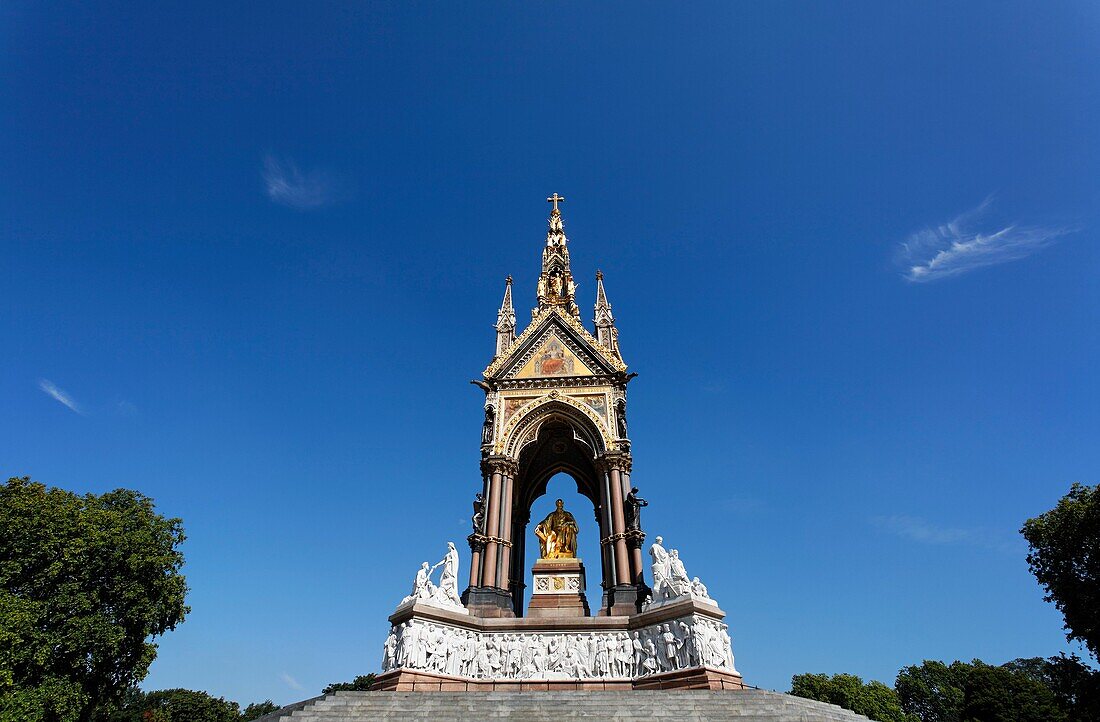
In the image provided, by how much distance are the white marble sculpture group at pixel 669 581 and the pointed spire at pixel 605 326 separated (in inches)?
332

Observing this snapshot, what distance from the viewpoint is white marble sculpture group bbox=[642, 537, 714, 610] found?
1645 centimetres

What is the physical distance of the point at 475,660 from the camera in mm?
17062

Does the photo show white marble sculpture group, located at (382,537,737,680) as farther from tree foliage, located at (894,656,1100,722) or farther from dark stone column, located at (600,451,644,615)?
tree foliage, located at (894,656,1100,722)

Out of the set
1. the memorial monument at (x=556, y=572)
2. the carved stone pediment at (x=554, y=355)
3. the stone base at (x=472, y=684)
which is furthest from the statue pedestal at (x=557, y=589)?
the carved stone pediment at (x=554, y=355)

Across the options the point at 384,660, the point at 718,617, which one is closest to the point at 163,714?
the point at 384,660

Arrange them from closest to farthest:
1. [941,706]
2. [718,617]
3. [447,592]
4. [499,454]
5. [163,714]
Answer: [718,617] < [447,592] < [499,454] < [163,714] < [941,706]

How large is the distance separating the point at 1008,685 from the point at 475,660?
35.6 metres

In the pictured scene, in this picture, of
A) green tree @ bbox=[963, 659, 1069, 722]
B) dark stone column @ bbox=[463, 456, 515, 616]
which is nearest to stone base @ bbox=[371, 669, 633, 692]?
dark stone column @ bbox=[463, 456, 515, 616]

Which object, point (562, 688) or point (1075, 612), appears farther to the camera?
point (1075, 612)

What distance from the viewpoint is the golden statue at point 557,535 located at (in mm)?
21406

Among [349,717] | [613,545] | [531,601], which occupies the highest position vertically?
[613,545]

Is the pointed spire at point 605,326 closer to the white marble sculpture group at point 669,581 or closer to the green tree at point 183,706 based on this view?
the white marble sculpture group at point 669,581

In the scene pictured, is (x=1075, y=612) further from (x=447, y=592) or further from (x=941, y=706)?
(x=941, y=706)

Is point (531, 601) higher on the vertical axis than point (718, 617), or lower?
higher
